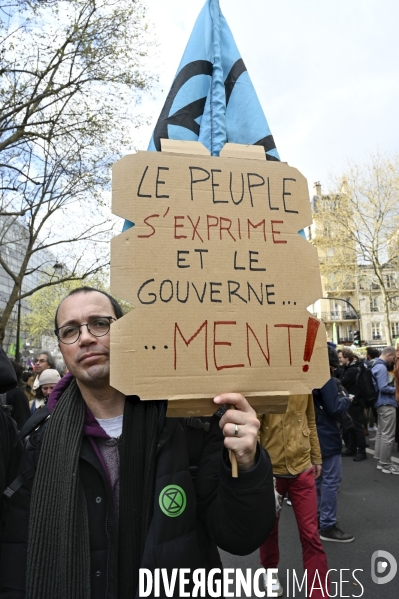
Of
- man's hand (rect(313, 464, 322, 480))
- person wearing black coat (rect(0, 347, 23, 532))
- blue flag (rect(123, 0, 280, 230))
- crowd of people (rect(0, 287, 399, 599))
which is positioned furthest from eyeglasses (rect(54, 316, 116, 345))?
man's hand (rect(313, 464, 322, 480))

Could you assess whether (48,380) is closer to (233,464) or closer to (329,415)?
(329,415)

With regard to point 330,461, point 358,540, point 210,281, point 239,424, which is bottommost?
point 358,540

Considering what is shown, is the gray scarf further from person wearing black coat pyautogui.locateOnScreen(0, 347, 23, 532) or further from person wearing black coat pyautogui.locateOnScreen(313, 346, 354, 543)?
person wearing black coat pyautogui.locateOnScreen(313, 346, 354, 543)

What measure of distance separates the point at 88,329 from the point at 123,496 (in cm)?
61

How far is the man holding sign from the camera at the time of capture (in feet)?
4.96

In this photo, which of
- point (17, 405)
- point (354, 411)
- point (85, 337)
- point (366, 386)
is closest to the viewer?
point (85, 337)

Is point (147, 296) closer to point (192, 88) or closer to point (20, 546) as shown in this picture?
point (20, 546)

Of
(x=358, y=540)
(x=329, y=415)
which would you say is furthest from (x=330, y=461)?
(x=358, y=540)

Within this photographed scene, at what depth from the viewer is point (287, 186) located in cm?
171

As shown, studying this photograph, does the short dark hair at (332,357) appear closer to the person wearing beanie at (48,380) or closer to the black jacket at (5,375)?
the person wearing beanie at (48,380)

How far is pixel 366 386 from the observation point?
8.32 m

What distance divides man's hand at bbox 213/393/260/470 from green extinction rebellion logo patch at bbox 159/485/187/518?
0.26 meters

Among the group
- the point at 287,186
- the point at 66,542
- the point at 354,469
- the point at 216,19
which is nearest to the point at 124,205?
the point at 287,186

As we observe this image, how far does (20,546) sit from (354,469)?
6784 millimetres
